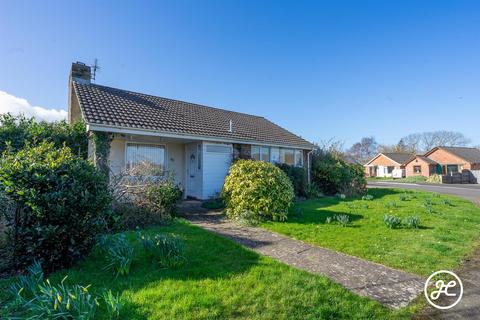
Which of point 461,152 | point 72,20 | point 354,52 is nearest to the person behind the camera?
point 72,20

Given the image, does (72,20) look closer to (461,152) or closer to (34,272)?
(34,272)

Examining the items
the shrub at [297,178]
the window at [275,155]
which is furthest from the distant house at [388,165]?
the window at [275,155]

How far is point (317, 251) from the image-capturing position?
5.52 metres

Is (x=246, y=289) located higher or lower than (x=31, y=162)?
lower

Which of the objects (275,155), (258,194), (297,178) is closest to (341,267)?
(258,194)

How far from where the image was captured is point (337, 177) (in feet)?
55.4

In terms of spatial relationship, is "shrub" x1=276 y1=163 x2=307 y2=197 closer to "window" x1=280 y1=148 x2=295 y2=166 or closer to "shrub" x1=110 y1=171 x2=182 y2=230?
"window" x1=280 y1=148 x2=295 y2=166

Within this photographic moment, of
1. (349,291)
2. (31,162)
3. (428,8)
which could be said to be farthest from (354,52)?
(31,162)

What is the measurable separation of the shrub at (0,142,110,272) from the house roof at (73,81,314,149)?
17.8 ft

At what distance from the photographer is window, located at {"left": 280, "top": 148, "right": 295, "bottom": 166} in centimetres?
1641

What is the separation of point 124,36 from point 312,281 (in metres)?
11.8

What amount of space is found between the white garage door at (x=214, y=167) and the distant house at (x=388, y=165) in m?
48.9

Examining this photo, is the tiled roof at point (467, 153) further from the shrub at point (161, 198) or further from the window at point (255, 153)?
the shrub at point (161, 198)

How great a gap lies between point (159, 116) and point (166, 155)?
1934 millimetres
